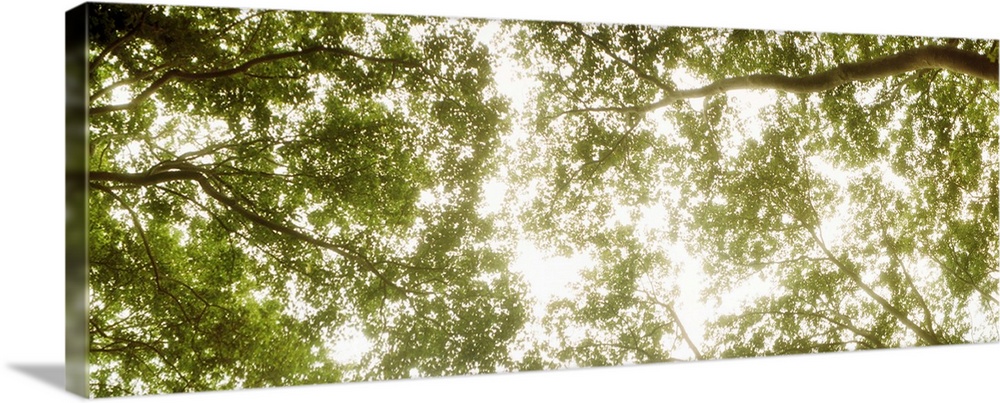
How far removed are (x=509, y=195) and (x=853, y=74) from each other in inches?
121

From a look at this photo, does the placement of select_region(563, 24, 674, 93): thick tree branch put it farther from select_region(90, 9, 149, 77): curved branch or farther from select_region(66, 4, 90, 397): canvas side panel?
select_region(66, 4, 90, 397): canvas side panel

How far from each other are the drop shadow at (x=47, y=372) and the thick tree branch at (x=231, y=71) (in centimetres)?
169

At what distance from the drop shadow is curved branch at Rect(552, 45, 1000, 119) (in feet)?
11.9

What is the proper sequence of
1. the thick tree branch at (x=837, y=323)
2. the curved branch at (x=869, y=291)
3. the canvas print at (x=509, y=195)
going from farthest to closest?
the curved branch at (x=869, y=291)
the thick tree branch at (x=837, y=323)
the canvas print at (x=509, y=195)

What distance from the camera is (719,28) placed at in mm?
8594

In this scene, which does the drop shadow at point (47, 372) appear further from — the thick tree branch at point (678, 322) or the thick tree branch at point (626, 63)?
the thick tree branch at point (626, 63)

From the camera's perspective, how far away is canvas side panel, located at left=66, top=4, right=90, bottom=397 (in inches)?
258

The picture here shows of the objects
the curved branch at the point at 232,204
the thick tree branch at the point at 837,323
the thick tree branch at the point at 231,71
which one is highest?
the thick tree branch at the point at 231,71

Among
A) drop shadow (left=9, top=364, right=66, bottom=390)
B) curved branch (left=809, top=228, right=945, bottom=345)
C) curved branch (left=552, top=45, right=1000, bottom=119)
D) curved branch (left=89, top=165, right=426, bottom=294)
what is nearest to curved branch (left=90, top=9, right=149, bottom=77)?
curved branch (left=89, top=165, right=426, bottom=294)

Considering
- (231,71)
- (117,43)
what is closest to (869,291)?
(231,71)

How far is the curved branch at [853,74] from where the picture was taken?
8.41 metres

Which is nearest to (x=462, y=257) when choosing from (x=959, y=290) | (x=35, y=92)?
(x=35, y=92)

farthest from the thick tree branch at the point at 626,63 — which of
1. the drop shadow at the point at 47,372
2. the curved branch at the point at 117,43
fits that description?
the drop shadow at the point at 47,372

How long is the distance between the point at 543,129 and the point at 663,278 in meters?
1.42
